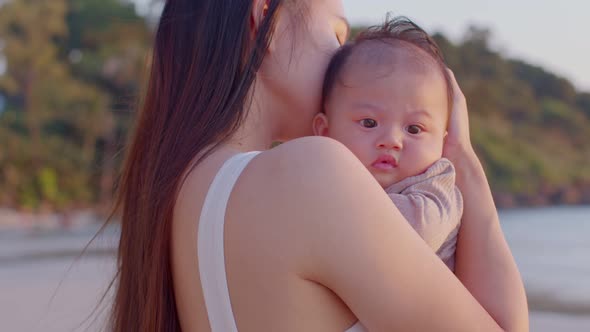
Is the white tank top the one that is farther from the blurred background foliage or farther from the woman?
the blurred background foliage

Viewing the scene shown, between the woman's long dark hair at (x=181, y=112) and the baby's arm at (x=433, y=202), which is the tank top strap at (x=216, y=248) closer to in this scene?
the woman's long dark hair at (x=181, y=112)

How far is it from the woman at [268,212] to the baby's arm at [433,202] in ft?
0.11

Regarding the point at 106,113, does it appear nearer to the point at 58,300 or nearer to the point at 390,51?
the point at 58,300

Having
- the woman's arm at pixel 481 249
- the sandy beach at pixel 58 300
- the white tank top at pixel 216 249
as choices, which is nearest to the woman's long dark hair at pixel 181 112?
the white tank top at pixel 216 249

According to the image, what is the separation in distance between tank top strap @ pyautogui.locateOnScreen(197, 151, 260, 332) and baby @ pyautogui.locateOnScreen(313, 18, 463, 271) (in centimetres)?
36

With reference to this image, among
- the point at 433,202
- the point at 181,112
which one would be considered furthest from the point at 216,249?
the point at 433,202

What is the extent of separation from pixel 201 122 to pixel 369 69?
1.26ft

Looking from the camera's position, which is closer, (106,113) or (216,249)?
(216,249)

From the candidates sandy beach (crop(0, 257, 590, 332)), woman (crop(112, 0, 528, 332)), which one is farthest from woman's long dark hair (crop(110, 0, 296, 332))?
sandy beach (crop(0, 257, 590, 332))

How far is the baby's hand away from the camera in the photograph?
1511 millimetres

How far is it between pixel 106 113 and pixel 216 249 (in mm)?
13333

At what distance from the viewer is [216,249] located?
1.18 meters

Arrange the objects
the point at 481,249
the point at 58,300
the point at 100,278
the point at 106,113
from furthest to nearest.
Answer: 1. the point at 106,113
2. the point at 100,278
3. the point at 58,300
4. the point at 481,249

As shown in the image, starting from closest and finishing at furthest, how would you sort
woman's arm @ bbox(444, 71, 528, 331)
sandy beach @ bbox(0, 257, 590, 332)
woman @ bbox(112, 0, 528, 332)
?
woman @ bbox(112, 0, 528, 332) < woman's arm @ bbox(444, 71, 528, 331) < sandy beach @ bbox(0, 257, 590, 332)
